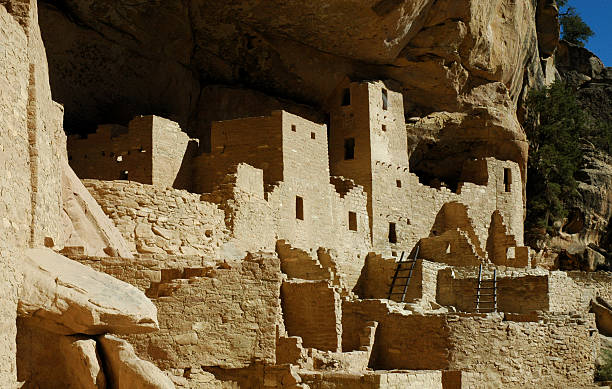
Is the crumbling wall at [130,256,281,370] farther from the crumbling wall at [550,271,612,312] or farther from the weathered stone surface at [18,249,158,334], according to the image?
the crumbling wall at [550,271,612,312]

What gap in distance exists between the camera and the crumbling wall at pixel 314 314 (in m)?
20.2

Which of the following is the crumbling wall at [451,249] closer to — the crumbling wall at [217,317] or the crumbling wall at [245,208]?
the crumbling wall at [245,208]

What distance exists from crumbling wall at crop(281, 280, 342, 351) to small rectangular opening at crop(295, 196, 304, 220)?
200 inches

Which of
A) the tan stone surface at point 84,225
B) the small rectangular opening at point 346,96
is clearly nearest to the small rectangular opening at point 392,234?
the small rectangular opening at point 346,96

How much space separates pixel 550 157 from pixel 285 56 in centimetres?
1166

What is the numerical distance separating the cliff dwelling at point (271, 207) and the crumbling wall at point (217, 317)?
3cm

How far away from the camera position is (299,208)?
25.4 meters

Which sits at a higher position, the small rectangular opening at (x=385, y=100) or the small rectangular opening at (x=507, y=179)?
the small rectangular opening at (x=385, y=100)

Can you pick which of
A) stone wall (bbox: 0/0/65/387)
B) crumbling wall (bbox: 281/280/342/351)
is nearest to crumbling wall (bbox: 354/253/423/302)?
crumbling wall (bbox: 281/280/342/351)

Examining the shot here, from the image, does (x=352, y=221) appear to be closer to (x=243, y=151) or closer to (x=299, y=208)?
(x=299, y=208)

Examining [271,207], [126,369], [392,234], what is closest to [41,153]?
[126,369]

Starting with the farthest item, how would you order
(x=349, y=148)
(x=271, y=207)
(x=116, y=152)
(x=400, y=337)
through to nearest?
(x=349, y=148)
(x=116, y=152)
(x=271, y=207)
(x=400, y=337)

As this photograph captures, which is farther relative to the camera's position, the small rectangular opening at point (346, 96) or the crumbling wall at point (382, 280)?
the small rectangular opening at point (346, 96)

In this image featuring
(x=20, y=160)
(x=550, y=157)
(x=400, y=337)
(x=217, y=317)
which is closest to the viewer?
(x=20, y=160)
